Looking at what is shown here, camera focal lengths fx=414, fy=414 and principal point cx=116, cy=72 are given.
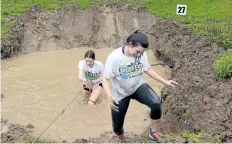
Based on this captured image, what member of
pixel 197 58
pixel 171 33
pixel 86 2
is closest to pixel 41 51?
pixel 86 2

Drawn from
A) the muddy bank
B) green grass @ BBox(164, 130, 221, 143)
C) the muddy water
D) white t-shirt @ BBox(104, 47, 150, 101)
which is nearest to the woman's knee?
white t-shirt @ BBox(104, 47, 150, 101)

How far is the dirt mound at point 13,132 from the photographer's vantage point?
7.44 meters

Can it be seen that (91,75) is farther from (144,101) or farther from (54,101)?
(144,101)

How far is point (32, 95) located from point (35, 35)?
380cm

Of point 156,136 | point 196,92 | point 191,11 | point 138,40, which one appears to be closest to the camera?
point 138,40

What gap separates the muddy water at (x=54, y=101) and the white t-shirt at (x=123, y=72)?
2.14 m

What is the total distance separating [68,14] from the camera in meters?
14.2

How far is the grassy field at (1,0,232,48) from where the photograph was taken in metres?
12.2

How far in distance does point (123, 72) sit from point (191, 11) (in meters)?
8.57

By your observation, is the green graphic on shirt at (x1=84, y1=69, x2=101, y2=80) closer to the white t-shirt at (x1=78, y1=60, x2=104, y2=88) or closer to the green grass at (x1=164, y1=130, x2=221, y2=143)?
the white t-shirt at (x1=78, y1=60, x2=104, y2=88)

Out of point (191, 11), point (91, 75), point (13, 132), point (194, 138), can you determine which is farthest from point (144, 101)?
point (191, 11)

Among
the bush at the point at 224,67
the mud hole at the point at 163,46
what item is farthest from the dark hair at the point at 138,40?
the bush at the point at 224,67

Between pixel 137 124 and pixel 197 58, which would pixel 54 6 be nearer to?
pixel 197 58

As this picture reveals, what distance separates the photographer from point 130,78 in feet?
20.8
